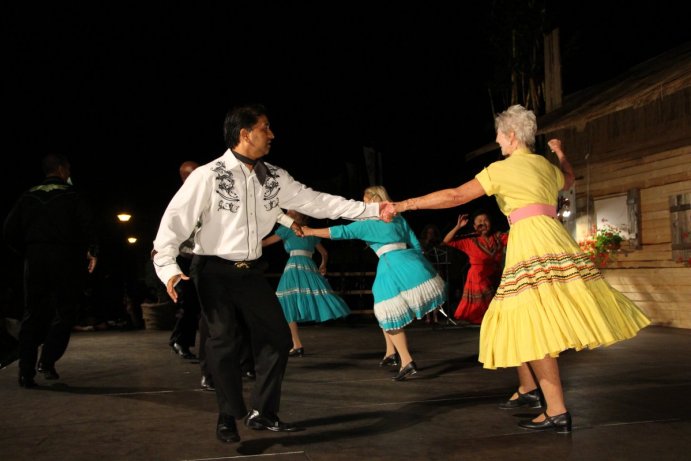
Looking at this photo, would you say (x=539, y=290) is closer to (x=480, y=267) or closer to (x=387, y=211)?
(x=387, y=211)

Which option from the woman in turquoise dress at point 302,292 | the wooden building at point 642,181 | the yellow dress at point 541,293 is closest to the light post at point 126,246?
the wooden building at point 642,181

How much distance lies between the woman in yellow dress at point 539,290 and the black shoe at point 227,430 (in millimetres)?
1463

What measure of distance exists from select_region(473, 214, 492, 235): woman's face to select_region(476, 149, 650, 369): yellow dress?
4481mm

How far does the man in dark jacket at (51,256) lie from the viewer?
635cm

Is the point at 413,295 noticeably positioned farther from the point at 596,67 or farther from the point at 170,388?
the point at 596,67

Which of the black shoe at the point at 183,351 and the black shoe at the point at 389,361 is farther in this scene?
the black shoe at the point at 183,351

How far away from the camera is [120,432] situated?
4.35 meters

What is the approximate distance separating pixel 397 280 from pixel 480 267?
2.47 meters

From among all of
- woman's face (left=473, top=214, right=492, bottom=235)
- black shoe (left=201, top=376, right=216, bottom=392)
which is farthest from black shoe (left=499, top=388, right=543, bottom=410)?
woman's face (left=473, top=214, right=492, bottom=235)

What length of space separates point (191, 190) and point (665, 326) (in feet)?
29.7

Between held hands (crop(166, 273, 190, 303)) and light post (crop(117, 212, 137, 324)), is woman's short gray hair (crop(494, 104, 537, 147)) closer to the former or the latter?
held hands (crop(166, 273, 190, 303))

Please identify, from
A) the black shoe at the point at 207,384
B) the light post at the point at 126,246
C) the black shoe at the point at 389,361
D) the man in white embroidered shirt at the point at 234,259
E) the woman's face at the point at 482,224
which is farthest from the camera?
the light post at the point at 126,246

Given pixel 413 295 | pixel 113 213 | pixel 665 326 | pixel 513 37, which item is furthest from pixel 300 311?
pixel 113 213

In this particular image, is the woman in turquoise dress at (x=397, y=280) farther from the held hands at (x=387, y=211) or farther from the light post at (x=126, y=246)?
the light post at (x=126, y=246)
